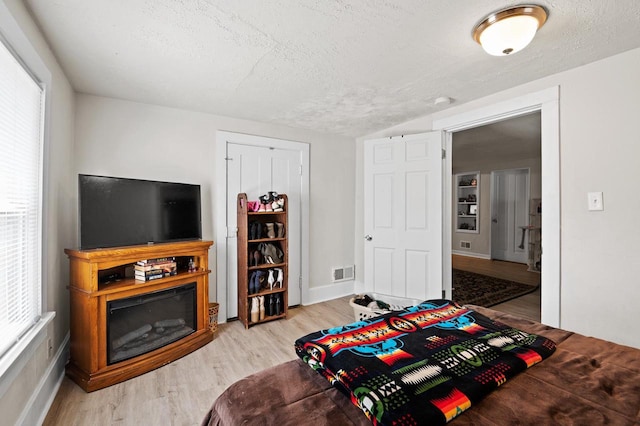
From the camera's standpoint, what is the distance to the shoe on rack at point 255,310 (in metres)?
3.14

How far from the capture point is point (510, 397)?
0.96m

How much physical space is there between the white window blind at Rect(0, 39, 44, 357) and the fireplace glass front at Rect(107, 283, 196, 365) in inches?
21.0

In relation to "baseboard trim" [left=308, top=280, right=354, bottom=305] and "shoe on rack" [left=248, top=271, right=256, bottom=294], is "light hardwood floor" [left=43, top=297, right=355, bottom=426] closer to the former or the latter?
"shoe on rack" [left=248, top=271, right=256, bottom=294]

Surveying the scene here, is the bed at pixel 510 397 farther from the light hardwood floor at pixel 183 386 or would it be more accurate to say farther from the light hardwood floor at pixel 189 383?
the light hardwood floor at pixel 189 383

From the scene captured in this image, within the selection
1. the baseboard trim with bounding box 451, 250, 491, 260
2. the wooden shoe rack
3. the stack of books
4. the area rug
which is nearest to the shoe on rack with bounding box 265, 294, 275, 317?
the wooden shoe rack

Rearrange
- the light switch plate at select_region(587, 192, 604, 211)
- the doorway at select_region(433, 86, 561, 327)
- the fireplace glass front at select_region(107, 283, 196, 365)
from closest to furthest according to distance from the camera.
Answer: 1. the light switch plate at select_region(587, 192, 604, 211)
2. the fireplace glass front at select_region(107, 283, 196, 365)
3. the doorway at select_region(433, 86, 561, 327)

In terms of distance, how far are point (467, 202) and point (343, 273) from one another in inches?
194

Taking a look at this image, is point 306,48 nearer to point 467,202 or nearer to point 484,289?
point 484,289

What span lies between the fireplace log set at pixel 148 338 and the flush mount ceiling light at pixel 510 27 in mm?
3150

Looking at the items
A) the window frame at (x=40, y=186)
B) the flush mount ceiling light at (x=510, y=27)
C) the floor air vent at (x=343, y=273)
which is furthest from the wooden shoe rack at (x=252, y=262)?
the flush mount ceiling light at (x=510, y=27)

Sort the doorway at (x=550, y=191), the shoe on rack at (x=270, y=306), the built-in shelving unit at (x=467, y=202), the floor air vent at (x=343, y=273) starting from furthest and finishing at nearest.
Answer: the built-in shelving unit at (x=467, y=202) < the floor air vent at (x=343, y=273) < the shoe on rack at (x=270, y=306) < the doorway at (x=550, y=191)

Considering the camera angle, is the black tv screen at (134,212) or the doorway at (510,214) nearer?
the black tv screen at (134,212)

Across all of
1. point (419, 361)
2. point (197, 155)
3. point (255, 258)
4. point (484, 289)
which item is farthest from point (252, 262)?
point (484, 289)

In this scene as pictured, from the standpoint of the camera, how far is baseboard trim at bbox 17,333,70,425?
1.58 metres
